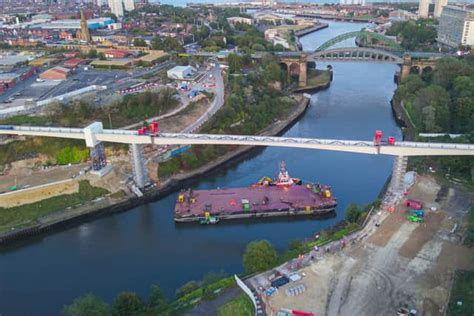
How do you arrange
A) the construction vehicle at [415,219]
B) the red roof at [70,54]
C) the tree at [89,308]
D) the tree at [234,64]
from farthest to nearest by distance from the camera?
1. the red roof at [70,54]
2. the tree at [234,64]
3. the construction vehicle at [415,219]
4. the tree at [89,308]

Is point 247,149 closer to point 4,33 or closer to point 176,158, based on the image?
point 176,158

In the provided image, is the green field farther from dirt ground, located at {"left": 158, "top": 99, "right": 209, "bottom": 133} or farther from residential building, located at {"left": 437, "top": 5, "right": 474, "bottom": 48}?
residential building, located at {"left": 437, "top": 5, "right": 474, "bottom": 48}

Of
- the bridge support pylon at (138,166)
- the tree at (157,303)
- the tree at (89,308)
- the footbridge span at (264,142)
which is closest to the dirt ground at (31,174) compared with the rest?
the footbridge span at (264,142)

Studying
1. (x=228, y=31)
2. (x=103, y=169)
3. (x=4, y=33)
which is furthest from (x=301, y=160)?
(x=4, y=33)

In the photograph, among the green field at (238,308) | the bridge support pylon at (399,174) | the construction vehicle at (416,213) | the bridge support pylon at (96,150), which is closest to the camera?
the green field at (238,308)

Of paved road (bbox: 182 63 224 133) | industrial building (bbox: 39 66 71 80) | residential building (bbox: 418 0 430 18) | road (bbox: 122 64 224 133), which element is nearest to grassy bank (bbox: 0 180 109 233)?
road (bbox: 122 64 224 133)

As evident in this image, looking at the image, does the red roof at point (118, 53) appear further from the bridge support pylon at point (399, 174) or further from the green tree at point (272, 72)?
the bridge support pylon at point (399, 174)
